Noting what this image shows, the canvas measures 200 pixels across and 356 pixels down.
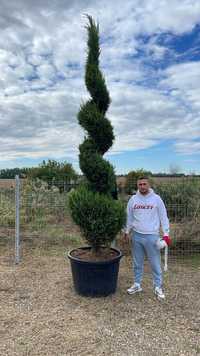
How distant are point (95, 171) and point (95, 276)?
1363mm

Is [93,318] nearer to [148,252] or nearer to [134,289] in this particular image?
[134,289]

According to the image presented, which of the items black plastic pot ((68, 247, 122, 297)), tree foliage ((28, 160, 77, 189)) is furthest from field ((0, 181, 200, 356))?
tree foliage ((28, 160, 77, 189))

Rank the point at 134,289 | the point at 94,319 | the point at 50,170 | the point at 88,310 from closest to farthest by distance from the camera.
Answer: the point at 94,319 < the point at 88,310 < the point at 134,289 < the point at 50,170

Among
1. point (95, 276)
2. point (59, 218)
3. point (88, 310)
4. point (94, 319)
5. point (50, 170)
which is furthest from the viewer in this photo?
point (50, 170)

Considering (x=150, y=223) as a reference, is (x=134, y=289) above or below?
below

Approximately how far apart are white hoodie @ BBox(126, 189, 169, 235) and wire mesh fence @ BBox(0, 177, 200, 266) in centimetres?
139

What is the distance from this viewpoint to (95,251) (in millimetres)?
4613

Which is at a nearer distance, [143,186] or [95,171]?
[143,186]

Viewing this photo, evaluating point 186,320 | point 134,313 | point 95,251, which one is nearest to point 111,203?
point 95,251

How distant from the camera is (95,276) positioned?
4312 millimetres

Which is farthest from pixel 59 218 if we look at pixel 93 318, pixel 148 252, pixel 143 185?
pixel 93 318

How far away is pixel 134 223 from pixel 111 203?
0.40m

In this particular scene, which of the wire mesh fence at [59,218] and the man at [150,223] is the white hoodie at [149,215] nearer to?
the man at [150,223]

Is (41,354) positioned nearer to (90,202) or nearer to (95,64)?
(90,202)
